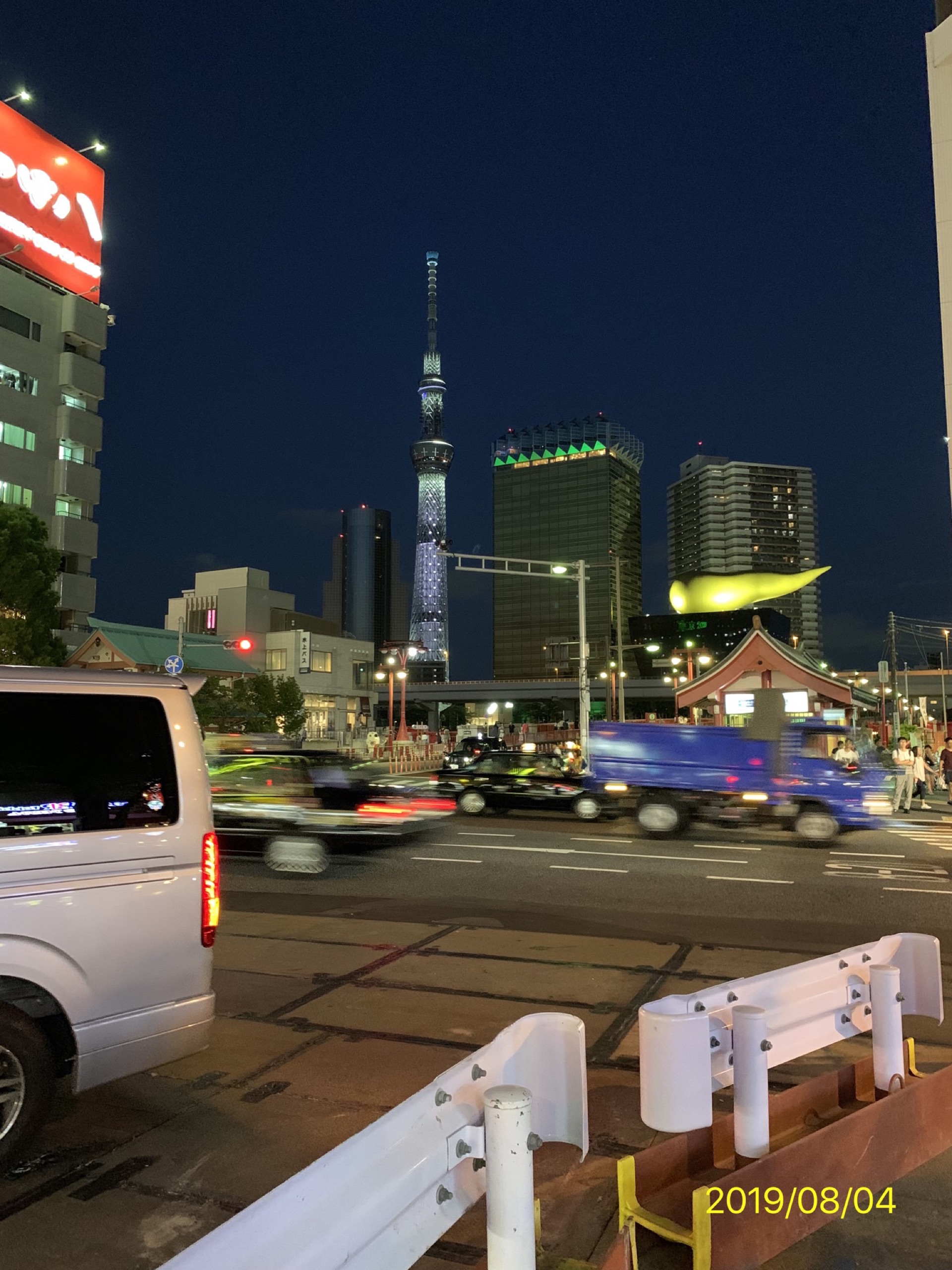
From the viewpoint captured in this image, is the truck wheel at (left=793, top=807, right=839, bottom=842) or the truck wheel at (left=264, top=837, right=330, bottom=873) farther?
the truck wheel at (left=793, top=807, right=839, bottom=842)

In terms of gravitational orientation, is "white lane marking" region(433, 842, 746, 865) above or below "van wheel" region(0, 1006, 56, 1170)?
below

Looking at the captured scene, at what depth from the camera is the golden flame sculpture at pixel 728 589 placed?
6381 cm

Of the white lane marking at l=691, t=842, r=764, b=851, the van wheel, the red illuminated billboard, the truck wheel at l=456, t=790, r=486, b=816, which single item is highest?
the red illuminated billboard

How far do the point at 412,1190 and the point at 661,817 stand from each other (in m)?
15.4

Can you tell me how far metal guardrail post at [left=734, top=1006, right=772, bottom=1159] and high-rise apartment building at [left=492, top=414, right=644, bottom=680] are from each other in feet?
533

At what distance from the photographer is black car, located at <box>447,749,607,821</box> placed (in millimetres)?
19969

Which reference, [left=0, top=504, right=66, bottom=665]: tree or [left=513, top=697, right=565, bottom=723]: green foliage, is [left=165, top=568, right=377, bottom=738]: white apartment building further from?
[left=0, top=504, right=66, bottom=665]: tree

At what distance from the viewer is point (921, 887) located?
38.1ft

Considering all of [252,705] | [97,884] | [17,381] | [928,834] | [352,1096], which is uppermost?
[17,381]

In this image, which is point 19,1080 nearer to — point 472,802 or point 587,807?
point 587,807

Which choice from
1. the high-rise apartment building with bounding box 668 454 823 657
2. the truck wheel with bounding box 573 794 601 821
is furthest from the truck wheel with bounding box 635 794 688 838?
the high-rise apartment building with bounding box 668 454 823 657
